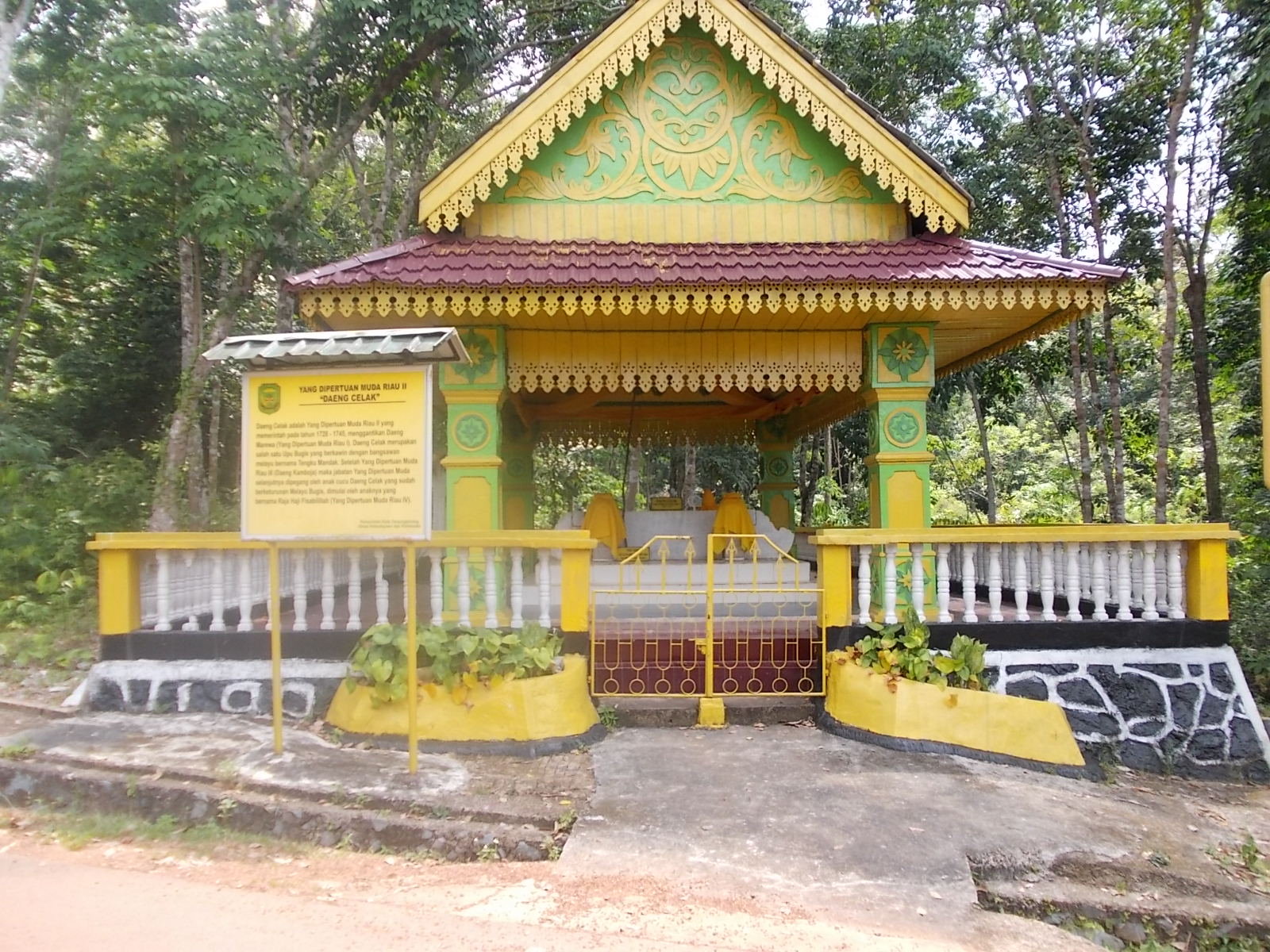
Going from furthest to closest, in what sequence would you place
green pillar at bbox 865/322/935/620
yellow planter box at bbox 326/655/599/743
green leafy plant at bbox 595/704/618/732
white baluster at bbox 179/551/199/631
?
green pillar at bbox 865/322/935/620, white baluster at bbox 179/551/199/631, green leafy plant at bbox 595/704/618/732, yellow planter box at bbox 326/655/599/743

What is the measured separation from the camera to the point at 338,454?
14.7 feet

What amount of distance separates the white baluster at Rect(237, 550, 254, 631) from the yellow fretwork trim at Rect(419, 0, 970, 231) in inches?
122

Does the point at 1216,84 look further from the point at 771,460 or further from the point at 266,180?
the point at 266,180

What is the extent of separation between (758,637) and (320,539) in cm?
336

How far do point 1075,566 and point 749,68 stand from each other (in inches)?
191

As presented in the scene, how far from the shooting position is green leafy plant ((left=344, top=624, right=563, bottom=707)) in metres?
5.05

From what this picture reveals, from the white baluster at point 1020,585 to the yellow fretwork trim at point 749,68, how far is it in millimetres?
2928

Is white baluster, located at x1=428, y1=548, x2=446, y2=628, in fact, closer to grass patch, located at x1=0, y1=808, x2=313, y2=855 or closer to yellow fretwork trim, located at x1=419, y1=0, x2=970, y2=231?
grass patch, located at x1=0, y1=808, x2=313, y2=855

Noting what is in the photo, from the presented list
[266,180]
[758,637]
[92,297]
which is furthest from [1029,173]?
[92,297]

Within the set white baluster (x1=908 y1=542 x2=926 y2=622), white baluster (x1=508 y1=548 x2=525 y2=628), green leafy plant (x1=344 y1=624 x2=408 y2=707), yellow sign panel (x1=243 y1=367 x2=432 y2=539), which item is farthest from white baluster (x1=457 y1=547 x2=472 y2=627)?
white baluster (x1=908 y1=542 x2=926 y2=622)

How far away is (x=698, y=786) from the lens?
4.51 meters

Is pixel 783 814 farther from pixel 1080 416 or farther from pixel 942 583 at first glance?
pixel 1080 416

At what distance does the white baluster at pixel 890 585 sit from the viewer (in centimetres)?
570

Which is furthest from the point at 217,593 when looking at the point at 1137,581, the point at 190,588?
the point at 1137,581
